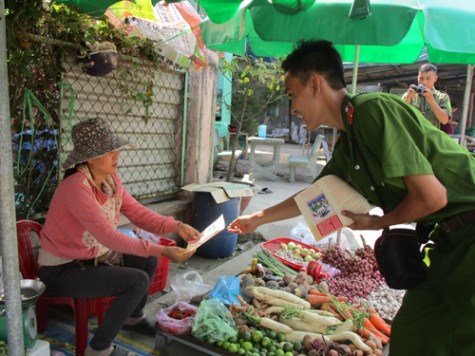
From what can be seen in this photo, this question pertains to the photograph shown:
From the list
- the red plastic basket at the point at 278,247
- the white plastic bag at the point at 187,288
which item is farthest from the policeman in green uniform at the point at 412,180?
the red plastic basket at the point at 278,247

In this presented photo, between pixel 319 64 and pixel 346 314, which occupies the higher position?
pixel 319 64

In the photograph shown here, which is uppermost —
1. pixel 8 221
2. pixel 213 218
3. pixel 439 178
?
pixel 439 178

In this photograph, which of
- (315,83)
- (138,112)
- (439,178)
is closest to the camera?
→ (439,178)

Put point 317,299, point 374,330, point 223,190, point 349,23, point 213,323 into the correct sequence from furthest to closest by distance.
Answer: point 223,190 < point 349,23 < point 317,299 < point 374,330 < point 213,323

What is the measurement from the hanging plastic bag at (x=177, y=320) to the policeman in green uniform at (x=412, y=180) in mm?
1436

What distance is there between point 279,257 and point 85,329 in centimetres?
204

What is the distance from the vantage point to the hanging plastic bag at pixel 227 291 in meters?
3.20

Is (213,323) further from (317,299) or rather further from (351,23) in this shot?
(351,23)

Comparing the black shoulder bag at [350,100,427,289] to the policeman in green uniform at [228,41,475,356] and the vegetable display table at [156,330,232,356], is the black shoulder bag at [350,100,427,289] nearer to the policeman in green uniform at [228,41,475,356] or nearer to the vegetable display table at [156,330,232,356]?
the policeman in green uniform at [228,41,475,356]

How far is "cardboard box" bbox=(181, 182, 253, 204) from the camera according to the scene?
4.61 metres

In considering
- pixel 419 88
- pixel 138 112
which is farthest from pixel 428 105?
pixel 138 112

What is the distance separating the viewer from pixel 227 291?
3.27 m

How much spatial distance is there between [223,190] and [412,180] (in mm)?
3262

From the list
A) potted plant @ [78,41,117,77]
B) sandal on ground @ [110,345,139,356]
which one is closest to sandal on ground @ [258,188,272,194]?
potted plant @ [78,41,117,77]
